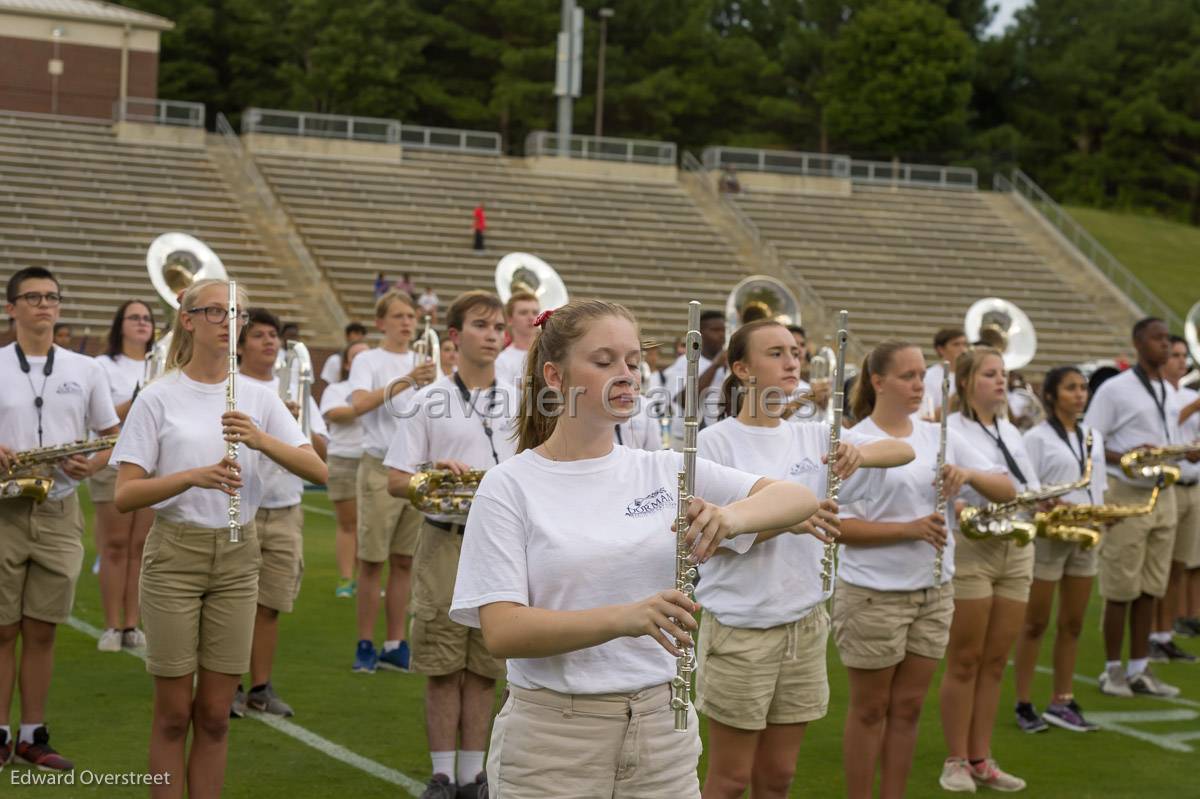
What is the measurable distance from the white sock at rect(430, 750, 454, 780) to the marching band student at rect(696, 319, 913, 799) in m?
1.43

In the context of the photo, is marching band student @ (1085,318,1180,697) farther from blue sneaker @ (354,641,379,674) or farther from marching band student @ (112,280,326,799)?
marching band student @ (112,280,326,799)

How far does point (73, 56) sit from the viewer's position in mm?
38719

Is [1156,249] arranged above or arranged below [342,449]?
above

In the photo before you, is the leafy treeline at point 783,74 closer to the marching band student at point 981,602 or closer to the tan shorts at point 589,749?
the marching band student at point 981,602

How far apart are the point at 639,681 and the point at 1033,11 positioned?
2532 inches

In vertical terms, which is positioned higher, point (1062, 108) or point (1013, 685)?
point (1062, 108)

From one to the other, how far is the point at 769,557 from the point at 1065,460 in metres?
3.39

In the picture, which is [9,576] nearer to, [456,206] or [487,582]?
[487,582]

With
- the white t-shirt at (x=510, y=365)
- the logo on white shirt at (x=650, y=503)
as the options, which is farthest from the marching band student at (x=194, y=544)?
the logo on white shirt at (x=650, y=503)

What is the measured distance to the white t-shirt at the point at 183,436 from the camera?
16.9 feet

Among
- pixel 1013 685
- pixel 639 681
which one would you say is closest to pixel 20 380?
pixel 639 681

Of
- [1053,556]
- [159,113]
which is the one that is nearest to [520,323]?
[1053,556]

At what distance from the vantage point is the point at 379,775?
6.59 meters

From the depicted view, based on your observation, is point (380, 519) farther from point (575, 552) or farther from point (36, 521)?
point (575, 552)
